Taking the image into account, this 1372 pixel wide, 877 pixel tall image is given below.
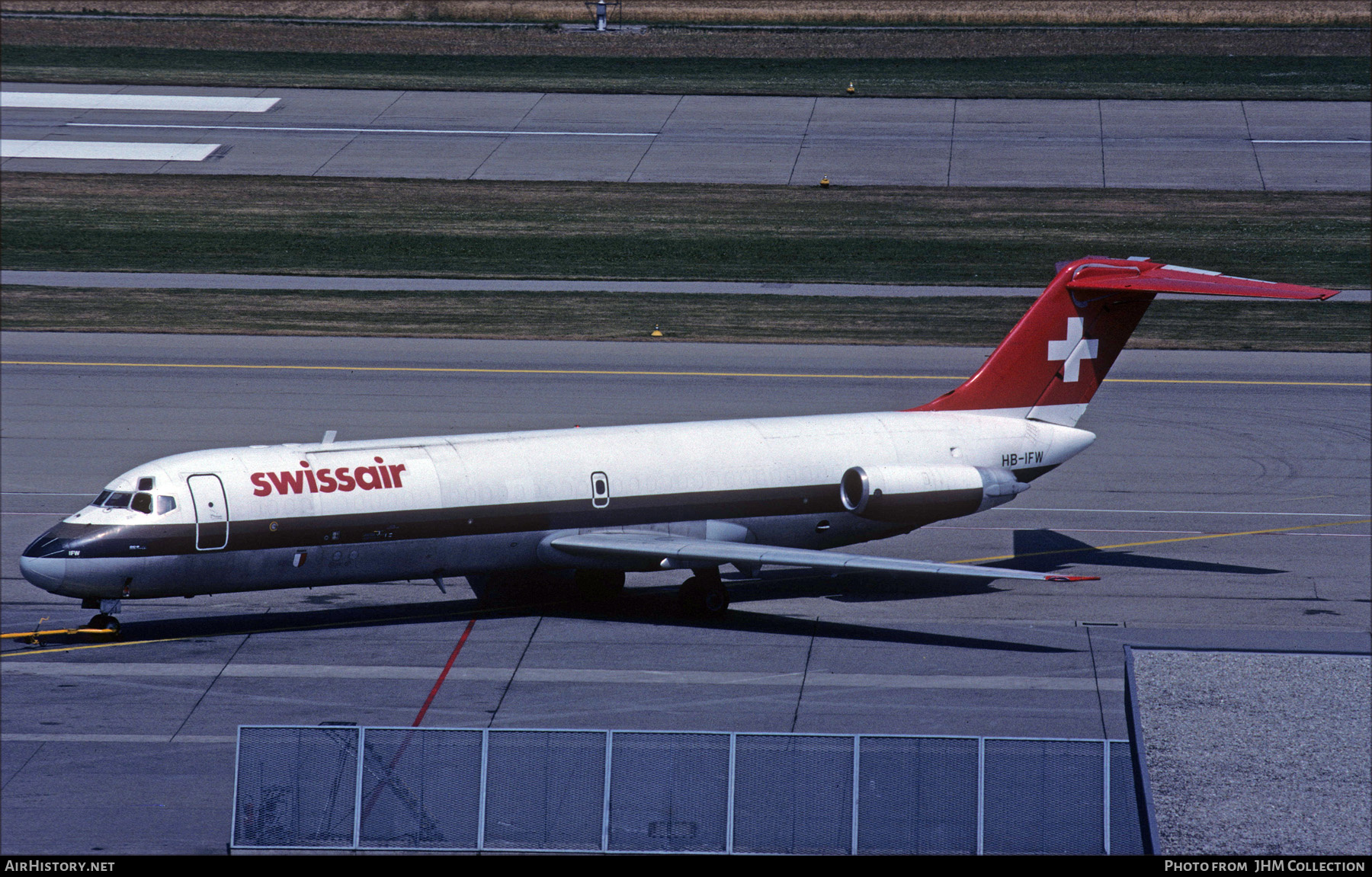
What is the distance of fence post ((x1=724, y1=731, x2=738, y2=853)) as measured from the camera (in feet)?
62.8

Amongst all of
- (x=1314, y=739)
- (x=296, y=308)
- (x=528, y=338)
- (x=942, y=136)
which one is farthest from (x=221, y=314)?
(x=1314, y=739)

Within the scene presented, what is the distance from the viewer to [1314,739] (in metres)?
20.6

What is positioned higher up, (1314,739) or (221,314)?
(221,314)

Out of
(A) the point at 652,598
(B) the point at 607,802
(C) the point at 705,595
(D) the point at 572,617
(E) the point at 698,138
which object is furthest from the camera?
(E) the point at 698,138

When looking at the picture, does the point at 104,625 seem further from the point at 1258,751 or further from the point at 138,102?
the point at 138,102

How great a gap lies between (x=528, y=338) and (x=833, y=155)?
20669 millimetres

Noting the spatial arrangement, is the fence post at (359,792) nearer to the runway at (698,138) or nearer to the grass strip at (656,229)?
the grass strip at (656,229)

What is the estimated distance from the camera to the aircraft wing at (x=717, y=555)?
27.9m

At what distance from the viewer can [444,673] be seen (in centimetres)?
2634

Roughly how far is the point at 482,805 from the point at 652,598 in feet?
37.5

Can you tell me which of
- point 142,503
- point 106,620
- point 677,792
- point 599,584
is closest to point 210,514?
point 142,503

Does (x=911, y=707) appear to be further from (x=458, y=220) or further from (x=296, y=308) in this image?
(x=458, y=220)

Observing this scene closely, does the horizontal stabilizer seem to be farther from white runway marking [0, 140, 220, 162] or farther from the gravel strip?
white runway marking [0, 140, 220, 162]

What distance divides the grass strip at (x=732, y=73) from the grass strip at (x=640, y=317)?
21.5m
